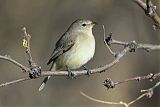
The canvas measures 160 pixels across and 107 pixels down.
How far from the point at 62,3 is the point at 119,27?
1578mm

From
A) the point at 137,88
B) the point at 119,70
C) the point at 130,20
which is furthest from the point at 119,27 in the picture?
the point at 137,88

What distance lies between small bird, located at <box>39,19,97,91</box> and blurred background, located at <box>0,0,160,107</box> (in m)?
4.31

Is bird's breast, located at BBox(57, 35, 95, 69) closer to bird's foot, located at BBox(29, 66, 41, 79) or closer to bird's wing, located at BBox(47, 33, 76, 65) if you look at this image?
bird's wing, located at BBox(47, 33, 76, 65)

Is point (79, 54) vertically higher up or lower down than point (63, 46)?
lower down

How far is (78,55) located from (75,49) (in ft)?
0.48

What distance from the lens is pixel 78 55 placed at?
588 centimetres

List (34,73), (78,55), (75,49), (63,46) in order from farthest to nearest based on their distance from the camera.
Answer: (63,46), (75,49), (78,55), (34,73)

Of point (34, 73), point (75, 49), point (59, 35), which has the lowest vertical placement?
point (34, 73)

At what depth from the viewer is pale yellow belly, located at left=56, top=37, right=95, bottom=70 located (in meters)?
5.83

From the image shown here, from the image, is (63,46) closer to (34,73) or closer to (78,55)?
(78,55)

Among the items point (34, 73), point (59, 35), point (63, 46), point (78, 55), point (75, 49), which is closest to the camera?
point (34, 73)

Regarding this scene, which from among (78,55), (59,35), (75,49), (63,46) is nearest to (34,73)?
(78,55)

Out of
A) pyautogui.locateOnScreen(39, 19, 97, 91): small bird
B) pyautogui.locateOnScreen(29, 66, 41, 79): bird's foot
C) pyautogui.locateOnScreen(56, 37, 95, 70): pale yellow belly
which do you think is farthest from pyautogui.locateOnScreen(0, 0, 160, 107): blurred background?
pyautogui.locateOnScreen(29, 66, 41, 79): bird's foot

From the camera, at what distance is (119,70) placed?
473 inches
